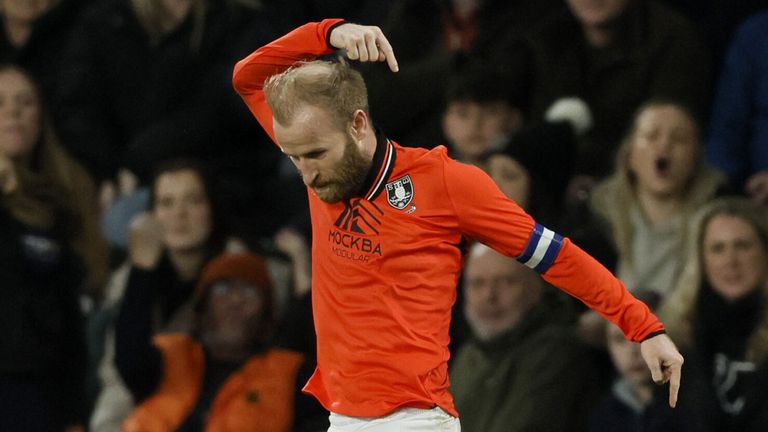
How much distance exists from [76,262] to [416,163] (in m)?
3.07

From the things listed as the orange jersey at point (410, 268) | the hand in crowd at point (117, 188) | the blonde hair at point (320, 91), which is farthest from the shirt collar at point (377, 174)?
the hand in crowd at point (117, 188)

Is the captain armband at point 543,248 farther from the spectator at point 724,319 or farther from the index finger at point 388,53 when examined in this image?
the spectator at point 724,319

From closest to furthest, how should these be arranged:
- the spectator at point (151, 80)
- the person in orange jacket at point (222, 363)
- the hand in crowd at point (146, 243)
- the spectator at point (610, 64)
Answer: the person in orange jacket at point (222, 363) < the spectator at point (610, 64) < the hand in crowd at point (146, 243) < the spectator at point (151, 80)

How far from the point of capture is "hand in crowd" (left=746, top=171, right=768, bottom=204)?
19.5 ft

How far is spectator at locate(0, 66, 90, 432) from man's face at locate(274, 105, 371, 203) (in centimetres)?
266

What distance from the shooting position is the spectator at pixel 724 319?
535cm

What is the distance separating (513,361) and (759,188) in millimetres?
1110

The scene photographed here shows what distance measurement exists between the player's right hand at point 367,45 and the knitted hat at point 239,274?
2538 millimetres

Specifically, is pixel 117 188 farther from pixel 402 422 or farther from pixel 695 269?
pixel 402 422

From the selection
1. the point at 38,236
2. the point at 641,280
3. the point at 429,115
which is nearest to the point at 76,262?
the point at 38,236

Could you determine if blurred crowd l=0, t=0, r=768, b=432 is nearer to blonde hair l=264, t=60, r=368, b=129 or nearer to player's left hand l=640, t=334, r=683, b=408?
player's left hand l=640, t=334, r=683, b=408

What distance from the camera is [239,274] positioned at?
6.43 metres

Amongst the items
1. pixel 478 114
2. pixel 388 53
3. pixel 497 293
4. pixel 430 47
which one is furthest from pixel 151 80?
pixel 388 53

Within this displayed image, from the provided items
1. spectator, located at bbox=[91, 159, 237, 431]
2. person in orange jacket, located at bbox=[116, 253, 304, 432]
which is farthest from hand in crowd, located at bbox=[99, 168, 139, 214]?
person in orange jacket, located at bbox=[116, 253, 304, 432]
